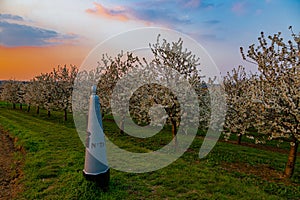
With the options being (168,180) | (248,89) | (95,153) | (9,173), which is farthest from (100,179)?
(248,89)

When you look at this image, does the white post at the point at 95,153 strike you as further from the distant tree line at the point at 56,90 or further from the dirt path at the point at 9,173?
the distant tree line at the point at 56,90

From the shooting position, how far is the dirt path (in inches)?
354

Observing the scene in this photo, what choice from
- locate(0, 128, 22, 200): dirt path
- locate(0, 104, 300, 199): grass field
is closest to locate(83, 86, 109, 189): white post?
locate(0, 104, 300, 199): grass field

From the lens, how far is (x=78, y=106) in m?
28.7

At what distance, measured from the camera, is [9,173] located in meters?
11.1

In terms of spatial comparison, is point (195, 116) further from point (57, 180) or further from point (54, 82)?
point (54, 82)

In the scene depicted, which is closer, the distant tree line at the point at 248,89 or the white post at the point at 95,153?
the white post at the point at 95,153

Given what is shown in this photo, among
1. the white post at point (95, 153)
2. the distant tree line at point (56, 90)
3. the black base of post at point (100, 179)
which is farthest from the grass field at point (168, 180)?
the distant tree line at point (56, 90)

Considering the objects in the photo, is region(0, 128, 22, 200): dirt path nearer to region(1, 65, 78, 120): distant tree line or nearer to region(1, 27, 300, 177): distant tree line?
region(1, 27, 300, 177): distant tree line

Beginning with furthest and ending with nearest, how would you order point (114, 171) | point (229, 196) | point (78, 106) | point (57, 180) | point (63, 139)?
point (78, 106) → point (63, 139) → point (114, 171) → point (57, 180) → point (229, 196)

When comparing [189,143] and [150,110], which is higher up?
[150,110]

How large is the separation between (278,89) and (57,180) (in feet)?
33.6

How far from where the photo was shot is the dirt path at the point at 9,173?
29.5 ft

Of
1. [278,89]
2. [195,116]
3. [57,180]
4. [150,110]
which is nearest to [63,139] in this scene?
[150,110]
